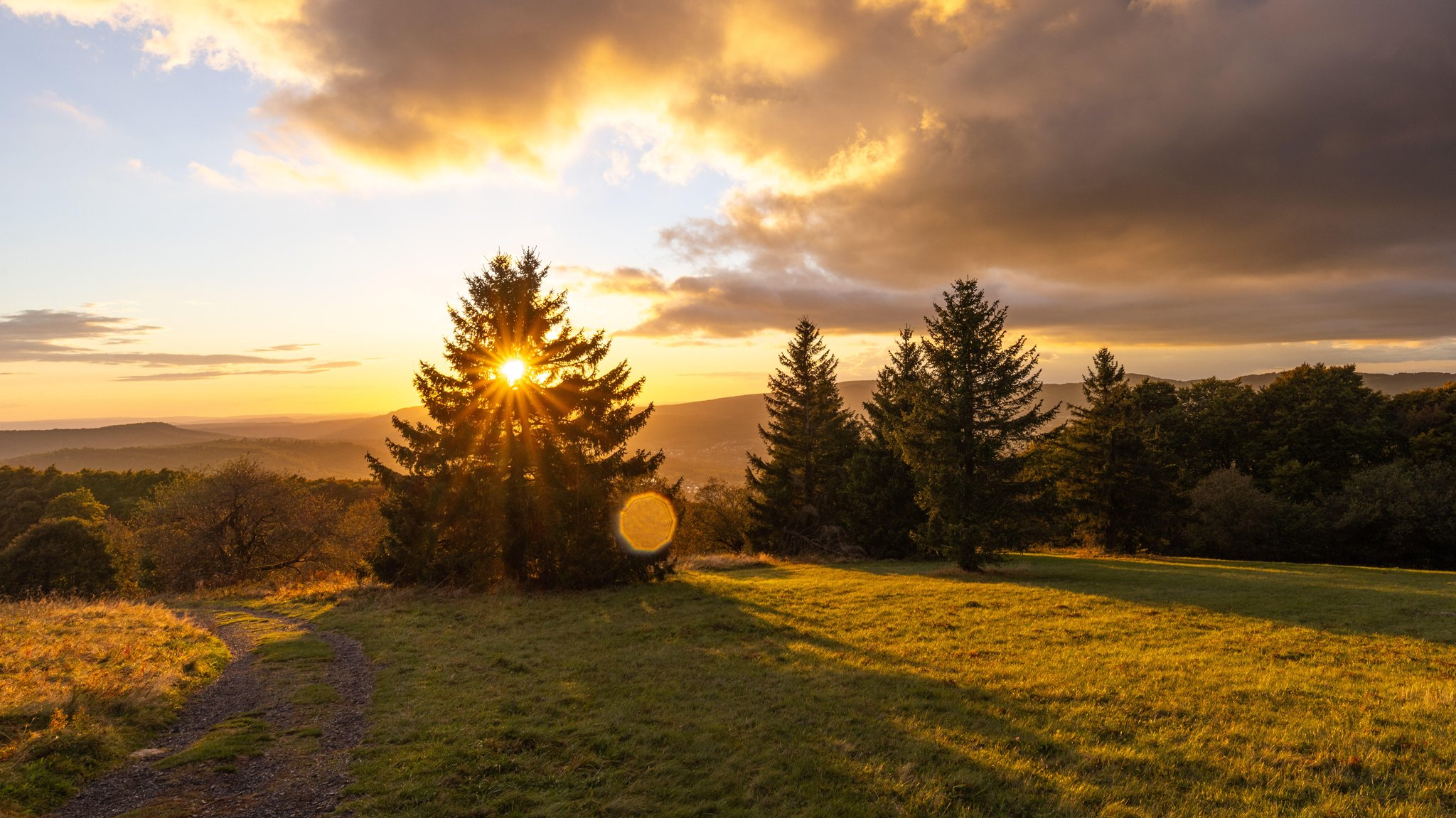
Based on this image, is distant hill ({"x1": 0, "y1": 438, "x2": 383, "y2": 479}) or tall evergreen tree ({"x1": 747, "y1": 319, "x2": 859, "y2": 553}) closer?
tall evergreen tree ({"x1": 747, "y1": 319, "x2": 859, "y2": 553})

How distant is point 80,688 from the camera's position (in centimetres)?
1005

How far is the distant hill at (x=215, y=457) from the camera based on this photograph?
151113 mm

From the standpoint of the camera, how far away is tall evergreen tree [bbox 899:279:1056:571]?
2672 cm

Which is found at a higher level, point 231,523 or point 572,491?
point 572,491

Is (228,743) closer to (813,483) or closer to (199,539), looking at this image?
(199,539)

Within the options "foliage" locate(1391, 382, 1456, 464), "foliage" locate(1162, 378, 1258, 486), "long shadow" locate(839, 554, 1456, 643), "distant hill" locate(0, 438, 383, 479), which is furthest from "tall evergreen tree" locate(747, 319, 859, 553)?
"distant hill" locate(0, 438, 383, 479)

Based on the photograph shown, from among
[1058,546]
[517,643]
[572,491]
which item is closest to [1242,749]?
[517,643]

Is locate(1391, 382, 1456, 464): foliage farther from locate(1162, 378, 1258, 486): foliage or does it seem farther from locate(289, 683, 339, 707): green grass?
locate(289, 683, 339, 707): green grass

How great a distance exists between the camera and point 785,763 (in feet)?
27.0

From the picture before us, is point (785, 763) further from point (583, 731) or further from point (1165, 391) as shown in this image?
point (1165, 391)

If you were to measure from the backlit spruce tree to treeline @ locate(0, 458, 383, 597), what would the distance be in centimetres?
566

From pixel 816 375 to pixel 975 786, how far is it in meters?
40.1

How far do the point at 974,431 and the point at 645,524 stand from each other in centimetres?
1607

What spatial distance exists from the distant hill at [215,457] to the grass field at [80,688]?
146939mm
